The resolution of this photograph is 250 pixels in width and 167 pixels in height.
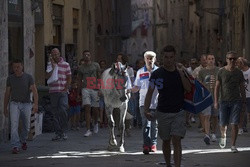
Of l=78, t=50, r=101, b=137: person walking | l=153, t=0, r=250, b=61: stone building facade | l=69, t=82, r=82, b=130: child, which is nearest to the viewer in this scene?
l=78, t=50, r=101, b=137: person walking

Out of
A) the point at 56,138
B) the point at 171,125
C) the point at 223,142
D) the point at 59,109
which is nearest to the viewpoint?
the point at 171,125

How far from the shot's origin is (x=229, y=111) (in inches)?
701

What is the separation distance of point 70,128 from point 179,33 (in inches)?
1403

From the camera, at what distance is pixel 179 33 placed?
2398 inches

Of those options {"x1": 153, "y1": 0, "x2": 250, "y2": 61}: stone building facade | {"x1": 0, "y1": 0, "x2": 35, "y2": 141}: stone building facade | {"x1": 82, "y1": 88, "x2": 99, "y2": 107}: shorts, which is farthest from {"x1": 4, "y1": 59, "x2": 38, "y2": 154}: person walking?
{"x1": 153, "y1": 0, "x2": 250, "y2": 61}: stone building facade

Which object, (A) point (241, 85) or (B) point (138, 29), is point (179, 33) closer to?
(B) point (138, 29)

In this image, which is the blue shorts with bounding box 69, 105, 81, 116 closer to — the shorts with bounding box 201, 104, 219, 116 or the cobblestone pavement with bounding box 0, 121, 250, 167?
the cobblestone pavement with bounding box 0, 121, 250, 167

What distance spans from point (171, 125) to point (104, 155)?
12.8ft

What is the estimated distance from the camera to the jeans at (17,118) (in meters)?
17.8

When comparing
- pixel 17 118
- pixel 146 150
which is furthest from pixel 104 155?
pixel 17 118

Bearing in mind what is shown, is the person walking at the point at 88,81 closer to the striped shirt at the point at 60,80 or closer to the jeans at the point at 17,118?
the striped shirt at the point at 60,80

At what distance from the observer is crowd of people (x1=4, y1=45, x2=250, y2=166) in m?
13.4

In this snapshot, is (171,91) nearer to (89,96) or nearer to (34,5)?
(89,96)

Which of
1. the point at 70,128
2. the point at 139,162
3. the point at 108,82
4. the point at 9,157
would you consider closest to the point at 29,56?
the point at 70,128
